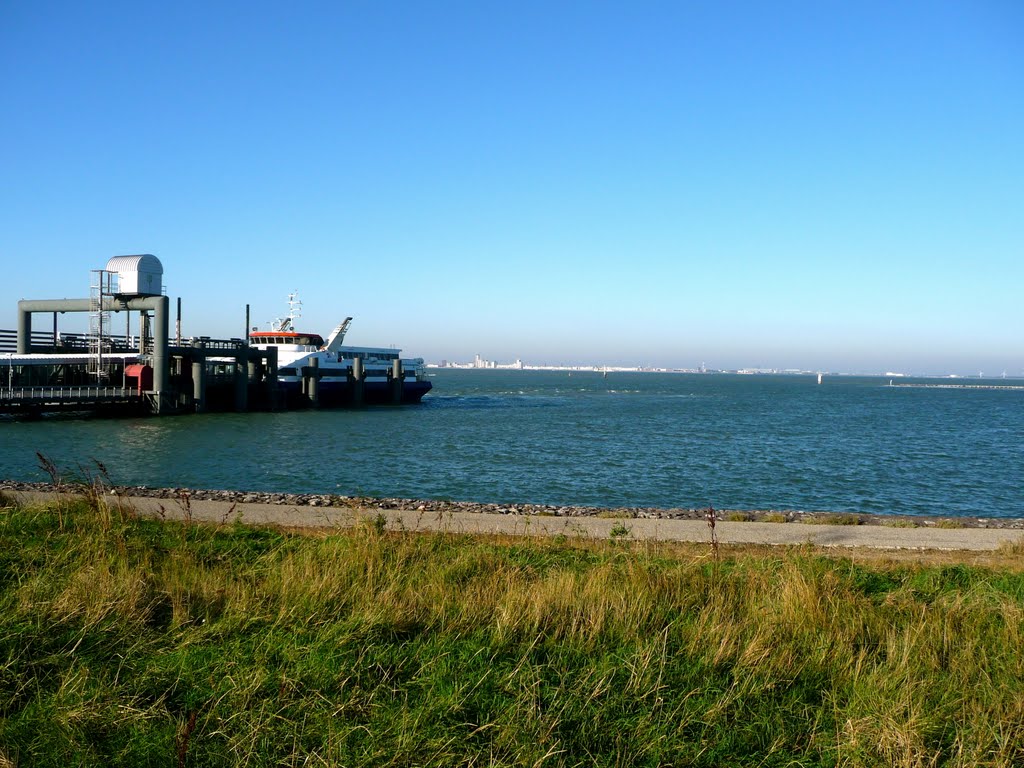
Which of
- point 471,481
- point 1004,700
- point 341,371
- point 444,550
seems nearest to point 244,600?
point 444,550

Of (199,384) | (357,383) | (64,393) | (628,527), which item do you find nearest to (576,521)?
(628,527)

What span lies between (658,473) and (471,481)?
7072 mm

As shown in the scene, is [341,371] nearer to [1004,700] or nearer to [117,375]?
[117,375]

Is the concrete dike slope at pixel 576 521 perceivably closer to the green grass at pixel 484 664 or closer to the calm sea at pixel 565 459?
the calm sea at pixel 565 459

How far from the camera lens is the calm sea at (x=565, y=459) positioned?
24.4 meters

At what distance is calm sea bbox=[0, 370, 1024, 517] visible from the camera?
2438 cm

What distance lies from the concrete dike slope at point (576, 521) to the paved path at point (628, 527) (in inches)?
0.8

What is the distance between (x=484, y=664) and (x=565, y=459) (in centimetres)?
2679

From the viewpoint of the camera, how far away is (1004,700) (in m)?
5.75

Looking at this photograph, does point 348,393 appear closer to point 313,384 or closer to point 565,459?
point 313,384

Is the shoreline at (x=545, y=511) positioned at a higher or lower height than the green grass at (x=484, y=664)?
lower

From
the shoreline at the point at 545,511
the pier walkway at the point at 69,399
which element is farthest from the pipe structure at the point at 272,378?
the shoreline at the point at 545,511

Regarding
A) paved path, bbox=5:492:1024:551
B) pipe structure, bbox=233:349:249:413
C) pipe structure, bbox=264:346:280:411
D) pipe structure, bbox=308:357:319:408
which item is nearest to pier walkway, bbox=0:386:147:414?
pipe structure, bbox=233:349:249:413

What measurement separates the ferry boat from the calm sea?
726 cm
